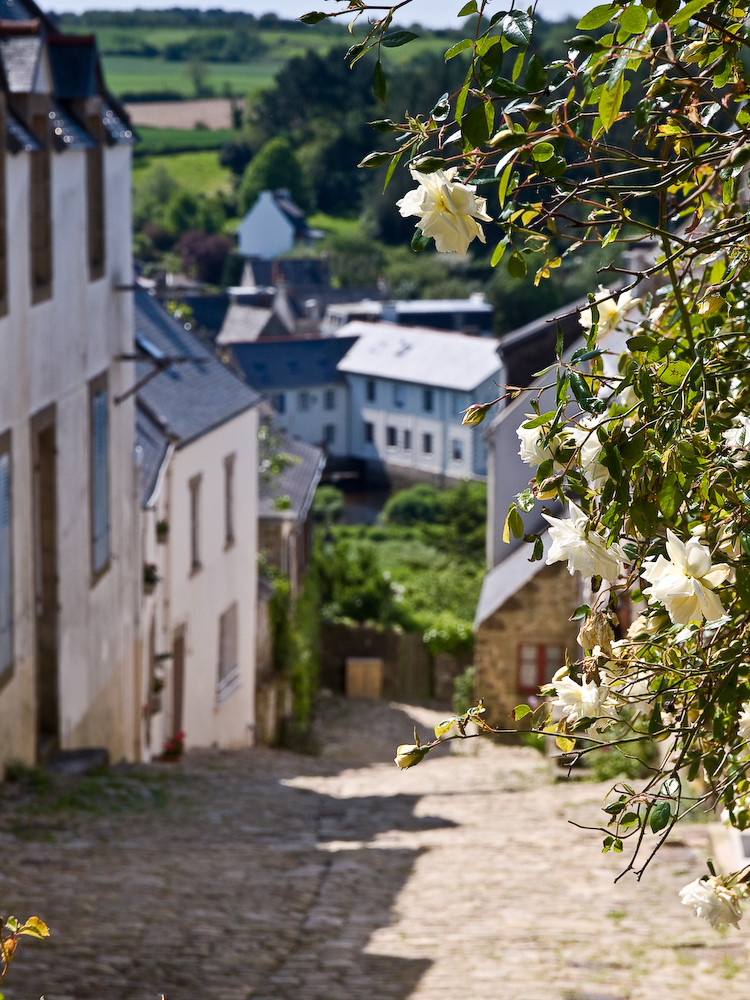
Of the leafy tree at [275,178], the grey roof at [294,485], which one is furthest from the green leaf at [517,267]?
the leafy tree at [275,178]

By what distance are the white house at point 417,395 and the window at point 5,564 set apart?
136ft

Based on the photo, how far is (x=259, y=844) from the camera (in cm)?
948

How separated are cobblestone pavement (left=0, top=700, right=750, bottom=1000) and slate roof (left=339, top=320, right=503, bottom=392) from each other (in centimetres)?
4127

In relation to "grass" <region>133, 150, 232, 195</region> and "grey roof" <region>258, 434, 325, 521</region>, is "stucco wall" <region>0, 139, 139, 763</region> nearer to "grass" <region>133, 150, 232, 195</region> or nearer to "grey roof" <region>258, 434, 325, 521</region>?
"grey roof" <region>258, 434, 325, 521</region>

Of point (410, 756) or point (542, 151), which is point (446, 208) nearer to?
point (542, 151)

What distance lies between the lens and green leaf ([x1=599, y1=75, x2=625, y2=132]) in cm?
193

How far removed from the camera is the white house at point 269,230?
9262 centimetres

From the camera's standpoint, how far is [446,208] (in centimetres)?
211

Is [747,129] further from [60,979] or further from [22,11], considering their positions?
[22,11]

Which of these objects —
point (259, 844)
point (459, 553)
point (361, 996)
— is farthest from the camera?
point (459, 553)

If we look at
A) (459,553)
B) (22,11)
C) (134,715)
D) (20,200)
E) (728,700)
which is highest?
(22,11)

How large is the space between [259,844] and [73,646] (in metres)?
3.25

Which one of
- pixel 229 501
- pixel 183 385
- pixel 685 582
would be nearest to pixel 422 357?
pixel 229 501

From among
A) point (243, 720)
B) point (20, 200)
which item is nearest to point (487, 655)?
point (243, 720)
